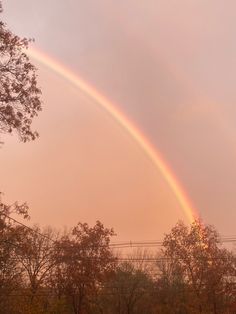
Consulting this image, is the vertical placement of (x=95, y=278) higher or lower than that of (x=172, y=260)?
lower

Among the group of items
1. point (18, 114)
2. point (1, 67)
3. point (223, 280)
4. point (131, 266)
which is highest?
point (131, 266)

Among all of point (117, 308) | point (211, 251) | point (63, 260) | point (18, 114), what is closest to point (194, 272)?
point (211, 251)

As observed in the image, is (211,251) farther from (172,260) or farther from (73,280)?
(73,280)

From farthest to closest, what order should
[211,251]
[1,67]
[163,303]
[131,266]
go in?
1. [131,266]
2. [163,303]
3. [211,251]
4. [1,67]

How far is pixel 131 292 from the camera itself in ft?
200

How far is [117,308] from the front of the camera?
2414 inches

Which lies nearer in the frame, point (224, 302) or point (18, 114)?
point (18, 114)

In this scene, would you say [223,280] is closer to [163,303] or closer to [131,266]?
[163,303]

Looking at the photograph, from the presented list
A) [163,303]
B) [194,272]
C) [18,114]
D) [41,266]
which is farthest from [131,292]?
[18,114]

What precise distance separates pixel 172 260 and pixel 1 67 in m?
36.3

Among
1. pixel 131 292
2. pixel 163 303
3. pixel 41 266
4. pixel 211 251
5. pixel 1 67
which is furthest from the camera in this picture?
pixel 131 292

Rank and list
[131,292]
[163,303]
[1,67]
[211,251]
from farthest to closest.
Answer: [131,292], [163,303], [211,251], [1,67]

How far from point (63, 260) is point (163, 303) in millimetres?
17204

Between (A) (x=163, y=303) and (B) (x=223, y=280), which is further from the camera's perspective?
(A) (x=163, y=303)
